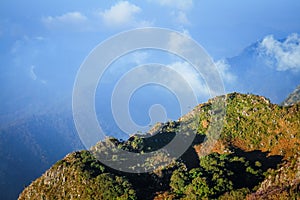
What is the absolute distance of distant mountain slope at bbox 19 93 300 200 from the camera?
4881 cm

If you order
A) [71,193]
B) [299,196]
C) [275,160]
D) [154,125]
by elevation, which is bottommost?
[299,196]

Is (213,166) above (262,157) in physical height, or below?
below

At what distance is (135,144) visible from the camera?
209 feet

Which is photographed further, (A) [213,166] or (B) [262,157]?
(B) [262,157]

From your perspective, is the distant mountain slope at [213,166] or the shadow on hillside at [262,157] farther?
the shadow on hillside at [262,157]

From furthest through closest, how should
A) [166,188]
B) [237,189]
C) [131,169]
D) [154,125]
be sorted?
[154,125]
[131,169]
[166,188]
[237,189]

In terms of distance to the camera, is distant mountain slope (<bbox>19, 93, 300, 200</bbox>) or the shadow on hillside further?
the shadow on hillside

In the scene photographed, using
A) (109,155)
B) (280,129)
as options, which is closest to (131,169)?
(109,155)

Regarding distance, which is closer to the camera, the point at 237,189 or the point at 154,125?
the point at 237,189

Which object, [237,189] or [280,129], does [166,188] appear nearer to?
[237,189]

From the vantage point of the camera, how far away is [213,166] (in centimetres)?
A: 5278

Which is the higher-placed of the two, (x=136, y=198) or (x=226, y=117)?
(x=226, y=117)

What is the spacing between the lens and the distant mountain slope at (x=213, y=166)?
4881cm

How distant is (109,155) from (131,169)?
4.78m
